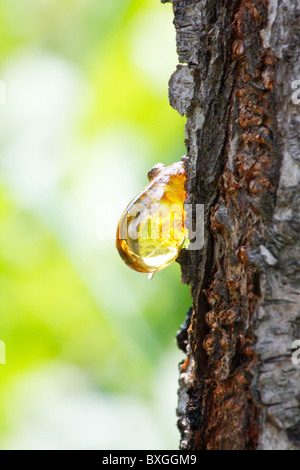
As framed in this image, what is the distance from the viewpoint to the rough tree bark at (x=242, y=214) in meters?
0.53

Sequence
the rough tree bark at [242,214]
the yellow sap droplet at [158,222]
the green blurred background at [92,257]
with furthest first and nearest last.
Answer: the green blurred background at [92,257] < the yellow sap droplet at [158,222] < the rough tree bark at [242,214]

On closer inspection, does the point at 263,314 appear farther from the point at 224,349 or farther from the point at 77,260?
the point at 77,260

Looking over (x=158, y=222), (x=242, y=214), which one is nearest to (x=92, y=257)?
(x=158, y=222)

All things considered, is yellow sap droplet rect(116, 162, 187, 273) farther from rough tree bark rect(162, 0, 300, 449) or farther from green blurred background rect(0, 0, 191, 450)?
green blurred background rect(0, 0, 191, 450)

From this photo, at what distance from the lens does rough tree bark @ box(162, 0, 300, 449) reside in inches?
20.7

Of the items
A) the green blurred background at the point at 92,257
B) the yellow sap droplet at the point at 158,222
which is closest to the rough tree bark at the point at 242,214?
the yellow sap droplet at the point at 158,222

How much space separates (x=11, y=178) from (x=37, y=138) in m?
0.14

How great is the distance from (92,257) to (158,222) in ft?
2.83

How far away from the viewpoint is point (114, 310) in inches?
59.3

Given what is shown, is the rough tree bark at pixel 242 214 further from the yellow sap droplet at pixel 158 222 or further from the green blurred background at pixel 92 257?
the green blurred background at pixel 92 257

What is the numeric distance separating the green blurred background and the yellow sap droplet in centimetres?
79

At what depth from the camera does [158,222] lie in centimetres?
67

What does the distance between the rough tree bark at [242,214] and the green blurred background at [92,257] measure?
848 mm

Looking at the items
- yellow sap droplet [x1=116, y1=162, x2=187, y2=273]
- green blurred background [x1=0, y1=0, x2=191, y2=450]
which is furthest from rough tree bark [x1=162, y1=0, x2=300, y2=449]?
green blurred background [x1=0, y1=0, x2=191, y2=450]
